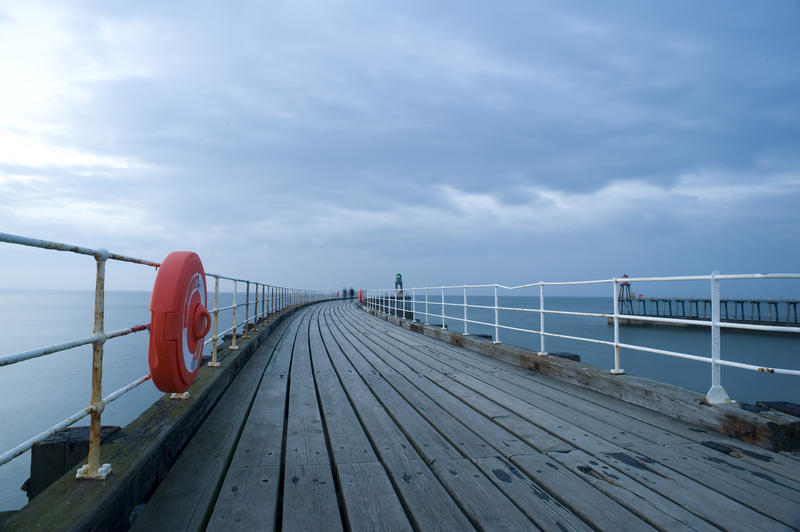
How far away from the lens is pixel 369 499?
1.75 m

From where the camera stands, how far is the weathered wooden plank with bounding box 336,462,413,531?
157 centimetres

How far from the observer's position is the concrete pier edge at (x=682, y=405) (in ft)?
7.57

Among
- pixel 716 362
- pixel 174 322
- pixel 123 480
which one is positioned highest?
pixel 174 322

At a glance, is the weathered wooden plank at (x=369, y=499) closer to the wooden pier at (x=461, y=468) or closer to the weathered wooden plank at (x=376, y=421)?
the wooden pier at (x=461, y=468)

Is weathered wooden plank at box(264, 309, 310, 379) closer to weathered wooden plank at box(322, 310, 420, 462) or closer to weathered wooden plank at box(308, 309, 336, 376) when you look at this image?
weathered wooden plank at box(308, 309, 336, 376)

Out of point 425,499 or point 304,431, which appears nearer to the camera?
point 425,499

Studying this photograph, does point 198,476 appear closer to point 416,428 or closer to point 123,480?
point 123,480

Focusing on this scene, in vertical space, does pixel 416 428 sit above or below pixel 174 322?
below

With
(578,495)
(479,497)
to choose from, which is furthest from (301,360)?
(578,495)

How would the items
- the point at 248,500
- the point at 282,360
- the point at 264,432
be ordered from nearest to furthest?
the point at 248,500
the point at 264,432
the point at 282,360

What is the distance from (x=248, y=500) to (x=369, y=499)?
1.57 ft

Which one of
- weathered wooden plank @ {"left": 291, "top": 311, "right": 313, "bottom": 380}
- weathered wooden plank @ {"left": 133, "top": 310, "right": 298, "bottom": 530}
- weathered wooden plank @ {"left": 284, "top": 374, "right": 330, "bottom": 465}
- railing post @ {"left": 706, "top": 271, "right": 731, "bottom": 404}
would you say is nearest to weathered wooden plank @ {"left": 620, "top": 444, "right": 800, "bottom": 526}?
railing post @ {"left": 706, "top": 271, "right": 731, "bottom": 404}

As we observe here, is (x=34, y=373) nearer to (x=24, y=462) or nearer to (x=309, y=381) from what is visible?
(x=24, y=462)

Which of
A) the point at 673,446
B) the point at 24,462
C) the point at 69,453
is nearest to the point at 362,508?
the point at 69,453
